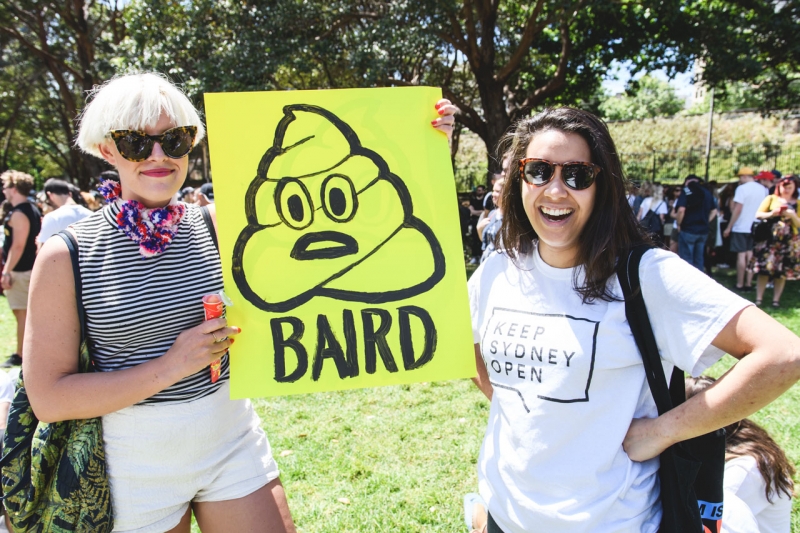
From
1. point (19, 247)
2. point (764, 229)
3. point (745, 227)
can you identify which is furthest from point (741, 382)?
point (745, 227)

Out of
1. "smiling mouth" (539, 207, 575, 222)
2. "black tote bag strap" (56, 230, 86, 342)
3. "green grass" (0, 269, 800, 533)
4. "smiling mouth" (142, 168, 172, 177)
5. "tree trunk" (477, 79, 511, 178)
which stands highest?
"tree trunk" (477, 79, 511, 178)

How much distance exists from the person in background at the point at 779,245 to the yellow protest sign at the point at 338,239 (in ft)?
24.0

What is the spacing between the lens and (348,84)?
51.5 ft

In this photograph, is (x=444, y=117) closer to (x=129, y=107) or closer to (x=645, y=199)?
(x=129, y=107)

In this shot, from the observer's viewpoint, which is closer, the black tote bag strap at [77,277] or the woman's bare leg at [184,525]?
the black tote bag strap at [77,277]

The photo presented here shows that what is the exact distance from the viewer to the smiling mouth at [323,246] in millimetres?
1641

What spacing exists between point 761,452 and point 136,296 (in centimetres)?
232

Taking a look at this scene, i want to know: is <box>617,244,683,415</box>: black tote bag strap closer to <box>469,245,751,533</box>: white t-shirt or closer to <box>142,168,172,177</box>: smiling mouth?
<box>469,245,751,533</box>: white t-shirt

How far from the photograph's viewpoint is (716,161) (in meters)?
23.8

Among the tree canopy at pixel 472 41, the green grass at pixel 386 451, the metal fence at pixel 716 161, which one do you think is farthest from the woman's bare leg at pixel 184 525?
the metal fence at pixel 716 161

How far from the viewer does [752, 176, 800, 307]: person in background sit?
733cm

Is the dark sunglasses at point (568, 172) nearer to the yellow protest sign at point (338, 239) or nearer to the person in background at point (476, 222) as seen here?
the yellow protest sign at point (338, 239)

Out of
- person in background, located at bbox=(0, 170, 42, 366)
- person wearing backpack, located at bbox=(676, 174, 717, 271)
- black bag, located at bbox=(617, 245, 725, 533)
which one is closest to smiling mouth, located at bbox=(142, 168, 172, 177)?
black bag, located at bbox=(617, 245, 725, 533)

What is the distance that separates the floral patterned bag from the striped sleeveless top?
47 millimetres
